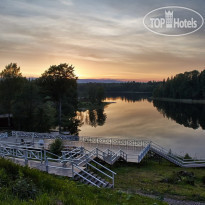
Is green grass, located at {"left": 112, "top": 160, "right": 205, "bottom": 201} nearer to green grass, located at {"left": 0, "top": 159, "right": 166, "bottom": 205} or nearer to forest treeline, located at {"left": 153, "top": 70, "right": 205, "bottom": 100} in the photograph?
green grass, located at {"left": 0, "top": 159, "right": 166, "bottom": 205}

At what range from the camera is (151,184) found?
13.2 metres

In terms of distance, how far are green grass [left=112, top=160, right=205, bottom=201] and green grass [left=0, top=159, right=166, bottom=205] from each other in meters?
2.67

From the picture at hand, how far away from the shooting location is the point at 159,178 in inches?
585

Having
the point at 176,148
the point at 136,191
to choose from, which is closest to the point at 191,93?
the point at 176,148

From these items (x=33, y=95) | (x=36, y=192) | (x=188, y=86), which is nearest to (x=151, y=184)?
(x=36, y=192)

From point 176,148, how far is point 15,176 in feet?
86.4

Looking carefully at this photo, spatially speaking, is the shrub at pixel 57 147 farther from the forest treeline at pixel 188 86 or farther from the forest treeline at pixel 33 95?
the forest treeline at pixel 188 86

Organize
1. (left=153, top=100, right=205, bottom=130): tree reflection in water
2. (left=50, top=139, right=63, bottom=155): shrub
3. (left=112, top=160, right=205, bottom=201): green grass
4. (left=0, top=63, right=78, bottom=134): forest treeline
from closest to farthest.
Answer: (left=112, top=160, right=205, bottom=201): green grass < (left=50, top=139, right=63, bottom=155): shrub < (left=0, top=63, right=78, bottom=134): forest treeline < (left=153, top=100, right=205, bottom=130): tree reflection in water

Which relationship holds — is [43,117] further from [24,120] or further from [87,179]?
[87,179]

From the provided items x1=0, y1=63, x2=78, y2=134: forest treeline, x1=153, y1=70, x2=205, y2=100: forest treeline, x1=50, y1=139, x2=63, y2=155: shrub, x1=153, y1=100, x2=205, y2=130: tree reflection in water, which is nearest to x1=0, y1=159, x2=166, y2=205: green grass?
x1=50, y1=139, x2=63, y2=155: shrub

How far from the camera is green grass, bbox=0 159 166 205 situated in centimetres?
641

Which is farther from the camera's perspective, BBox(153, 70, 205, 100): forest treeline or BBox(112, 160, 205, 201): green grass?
BBox(153, 70, 205, 100): forest treeline

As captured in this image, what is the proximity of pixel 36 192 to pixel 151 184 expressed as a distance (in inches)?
322

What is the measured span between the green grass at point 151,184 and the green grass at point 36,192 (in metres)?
2.67
